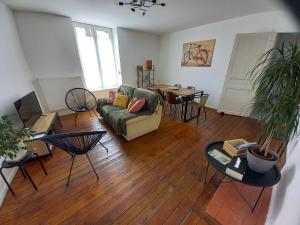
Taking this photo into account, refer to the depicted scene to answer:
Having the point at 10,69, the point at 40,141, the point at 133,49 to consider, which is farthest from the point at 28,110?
the point at 133,49

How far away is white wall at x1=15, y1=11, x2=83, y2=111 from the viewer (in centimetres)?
292

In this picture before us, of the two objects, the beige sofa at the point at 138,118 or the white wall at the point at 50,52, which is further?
the white wall at the point at 50,52

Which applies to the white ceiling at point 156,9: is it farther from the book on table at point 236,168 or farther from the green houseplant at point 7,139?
the book on table at point 236,168

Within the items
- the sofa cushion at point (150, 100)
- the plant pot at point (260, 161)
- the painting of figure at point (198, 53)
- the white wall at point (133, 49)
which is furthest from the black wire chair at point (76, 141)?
the painting of figure at point (198, 53)

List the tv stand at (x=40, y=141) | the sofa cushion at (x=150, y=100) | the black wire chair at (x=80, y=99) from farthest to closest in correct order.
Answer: the black wire chair at (x=80, y=99), the sofa cushion at (x=150, y=100), the tv stand at (x=40, y=141)

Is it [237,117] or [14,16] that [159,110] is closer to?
[237,117]

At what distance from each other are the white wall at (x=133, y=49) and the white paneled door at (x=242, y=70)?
3.00 meters

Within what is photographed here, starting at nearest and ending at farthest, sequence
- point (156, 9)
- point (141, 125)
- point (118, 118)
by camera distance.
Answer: point (118, 118) → point (141, 125) → point (156, 9)

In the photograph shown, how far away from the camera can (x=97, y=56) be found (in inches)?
164

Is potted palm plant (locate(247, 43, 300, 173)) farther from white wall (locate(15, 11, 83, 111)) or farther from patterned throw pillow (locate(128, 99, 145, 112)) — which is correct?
white wall (locate(15, 11, 83, 111))

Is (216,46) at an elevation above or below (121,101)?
above

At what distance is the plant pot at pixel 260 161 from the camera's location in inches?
46.2

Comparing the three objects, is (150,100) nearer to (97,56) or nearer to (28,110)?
(28,110)

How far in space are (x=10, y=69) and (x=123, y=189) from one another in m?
2.80
